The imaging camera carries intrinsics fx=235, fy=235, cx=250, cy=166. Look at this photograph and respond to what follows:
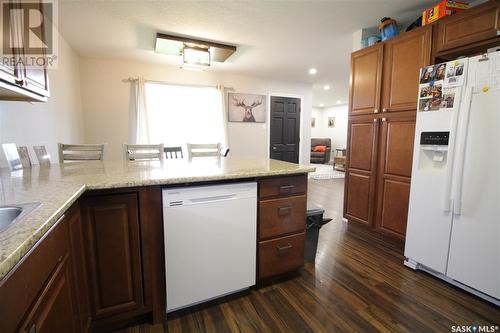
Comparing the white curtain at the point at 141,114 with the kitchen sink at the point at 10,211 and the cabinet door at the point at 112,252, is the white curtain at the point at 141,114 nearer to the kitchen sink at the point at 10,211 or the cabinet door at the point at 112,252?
the cabinet door at the point at 112,252

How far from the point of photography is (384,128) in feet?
8.14

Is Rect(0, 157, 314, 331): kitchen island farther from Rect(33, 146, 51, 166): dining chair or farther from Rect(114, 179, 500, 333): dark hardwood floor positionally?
Rect(33, 146, 51, 166): dining chair

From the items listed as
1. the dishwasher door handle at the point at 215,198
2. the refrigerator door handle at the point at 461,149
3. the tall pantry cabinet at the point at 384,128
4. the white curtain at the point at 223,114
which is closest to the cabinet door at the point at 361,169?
the tall pantry cabinet at the point at 384,128

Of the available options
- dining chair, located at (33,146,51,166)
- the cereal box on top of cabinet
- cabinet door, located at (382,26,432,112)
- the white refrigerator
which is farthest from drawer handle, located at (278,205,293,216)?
the cereal box on top of cabinet

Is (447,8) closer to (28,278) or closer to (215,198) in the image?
(215,198)

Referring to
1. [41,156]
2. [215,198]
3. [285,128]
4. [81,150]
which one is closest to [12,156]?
[41,156]

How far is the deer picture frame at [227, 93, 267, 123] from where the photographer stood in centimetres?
491

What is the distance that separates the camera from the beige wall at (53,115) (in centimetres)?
180

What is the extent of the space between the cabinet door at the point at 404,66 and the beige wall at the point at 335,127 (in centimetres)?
693

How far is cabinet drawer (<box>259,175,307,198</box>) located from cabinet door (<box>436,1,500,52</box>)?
168cm

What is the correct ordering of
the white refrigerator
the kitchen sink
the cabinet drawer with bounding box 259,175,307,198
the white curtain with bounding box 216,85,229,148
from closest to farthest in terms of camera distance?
the kitchen sink < the white refrigerator < the cabinet drawer with bounding box 259,175,307,198 < the white curtain with bounding box 216,85,229,148

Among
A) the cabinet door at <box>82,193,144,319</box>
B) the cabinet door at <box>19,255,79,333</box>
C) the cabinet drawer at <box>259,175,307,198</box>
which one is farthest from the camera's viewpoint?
the cabinet drawer at <box>259,175,307,198</box>

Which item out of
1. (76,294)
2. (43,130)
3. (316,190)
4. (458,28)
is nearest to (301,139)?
(316,190)

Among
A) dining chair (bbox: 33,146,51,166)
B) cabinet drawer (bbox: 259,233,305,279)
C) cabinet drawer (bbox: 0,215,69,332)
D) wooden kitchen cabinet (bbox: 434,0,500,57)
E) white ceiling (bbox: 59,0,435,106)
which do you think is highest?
white ceiling (bbox: 59,0,435,106)
